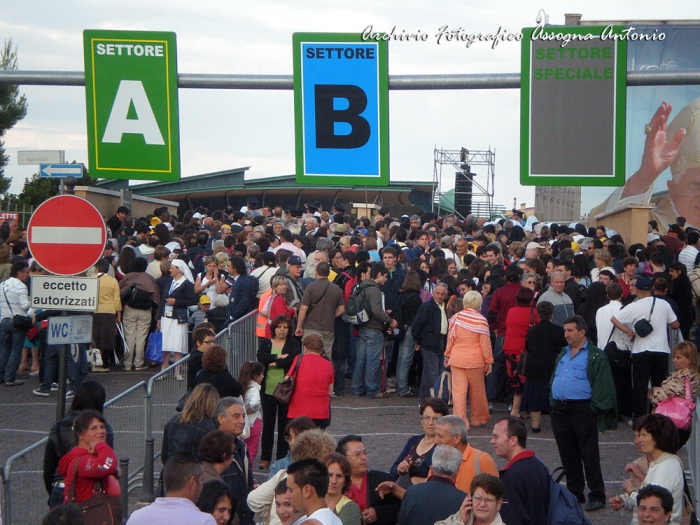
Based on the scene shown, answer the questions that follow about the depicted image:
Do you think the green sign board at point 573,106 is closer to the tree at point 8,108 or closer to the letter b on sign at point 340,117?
the letter b on sign at point 340,117

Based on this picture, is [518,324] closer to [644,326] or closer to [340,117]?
[644,326]

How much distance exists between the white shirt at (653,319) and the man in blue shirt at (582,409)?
208 cm

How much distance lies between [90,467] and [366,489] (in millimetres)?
1923

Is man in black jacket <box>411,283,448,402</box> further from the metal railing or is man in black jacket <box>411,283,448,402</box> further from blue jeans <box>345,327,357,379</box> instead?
the metal railing

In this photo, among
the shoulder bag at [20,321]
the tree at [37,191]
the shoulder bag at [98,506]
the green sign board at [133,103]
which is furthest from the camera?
the tree at [37,191]

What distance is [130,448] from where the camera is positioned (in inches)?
371

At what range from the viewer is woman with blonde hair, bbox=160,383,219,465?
723cm

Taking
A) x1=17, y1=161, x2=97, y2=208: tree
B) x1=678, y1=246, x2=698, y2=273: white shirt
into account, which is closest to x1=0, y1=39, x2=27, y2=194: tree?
x1=17, y1=161, x2=97, y2=208: tree

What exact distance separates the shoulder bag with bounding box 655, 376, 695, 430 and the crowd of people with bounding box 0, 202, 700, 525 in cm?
7

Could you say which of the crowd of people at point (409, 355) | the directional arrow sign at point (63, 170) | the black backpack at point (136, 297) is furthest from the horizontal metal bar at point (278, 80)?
the black backpack at point (136, 297)

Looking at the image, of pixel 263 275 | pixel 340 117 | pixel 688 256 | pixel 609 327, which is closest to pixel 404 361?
pixel 263 275

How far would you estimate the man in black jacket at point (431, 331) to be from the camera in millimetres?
12828

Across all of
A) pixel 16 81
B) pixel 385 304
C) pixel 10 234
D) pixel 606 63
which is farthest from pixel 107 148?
pixel 10 234

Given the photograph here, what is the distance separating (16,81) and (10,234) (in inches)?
378
